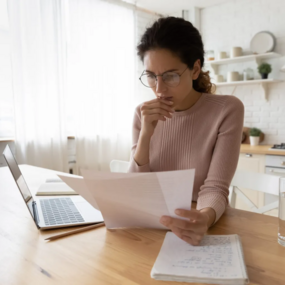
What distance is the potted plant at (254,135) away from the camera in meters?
3.35

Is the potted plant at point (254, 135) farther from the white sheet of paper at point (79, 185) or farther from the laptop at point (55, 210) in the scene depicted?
the white sheet of paper at point (79, 185)

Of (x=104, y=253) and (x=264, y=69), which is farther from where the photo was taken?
(x=264, y=69)

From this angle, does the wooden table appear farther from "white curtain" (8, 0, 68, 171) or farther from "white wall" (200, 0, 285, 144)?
"white wall" (200, 0, 285, 144)

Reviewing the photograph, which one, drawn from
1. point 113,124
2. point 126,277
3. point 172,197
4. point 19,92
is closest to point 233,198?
point 172,197

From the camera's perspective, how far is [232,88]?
3668 millimetres

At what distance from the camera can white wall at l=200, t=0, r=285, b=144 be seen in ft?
10.8

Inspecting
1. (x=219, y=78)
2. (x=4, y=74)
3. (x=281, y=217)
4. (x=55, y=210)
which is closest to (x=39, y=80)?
(x=4, y=74)

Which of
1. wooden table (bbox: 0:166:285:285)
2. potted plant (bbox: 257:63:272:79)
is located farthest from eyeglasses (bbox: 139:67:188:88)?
potted plant (bbox: 257:63:272:79)

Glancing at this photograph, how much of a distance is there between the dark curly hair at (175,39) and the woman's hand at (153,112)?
0.17 m

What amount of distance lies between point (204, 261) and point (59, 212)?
1.77 feet

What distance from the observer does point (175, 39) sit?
1.10 metres

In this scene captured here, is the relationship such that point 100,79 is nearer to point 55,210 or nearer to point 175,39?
point 175,39

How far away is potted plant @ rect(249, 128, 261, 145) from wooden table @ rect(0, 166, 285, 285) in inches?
101

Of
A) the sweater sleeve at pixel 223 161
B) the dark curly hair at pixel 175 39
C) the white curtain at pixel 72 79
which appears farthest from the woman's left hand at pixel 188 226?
the white curtain at pixel 72 79
